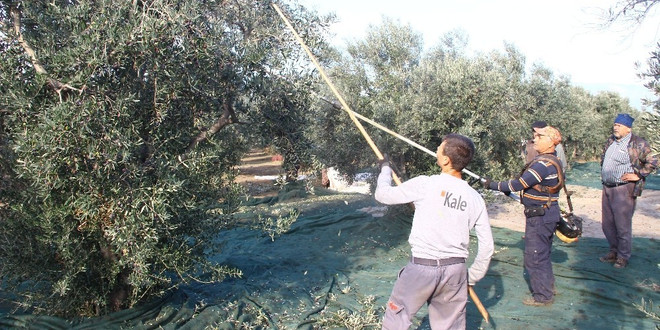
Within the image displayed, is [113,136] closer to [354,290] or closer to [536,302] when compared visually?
[354,290]

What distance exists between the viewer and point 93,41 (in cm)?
412

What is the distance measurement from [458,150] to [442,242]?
72 centimetres

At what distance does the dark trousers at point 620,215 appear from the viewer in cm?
703

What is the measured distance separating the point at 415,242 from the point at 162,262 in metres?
2.65

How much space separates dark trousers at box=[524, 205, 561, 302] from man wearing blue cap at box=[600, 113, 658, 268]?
1755 mm

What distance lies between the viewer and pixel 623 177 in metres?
7.00

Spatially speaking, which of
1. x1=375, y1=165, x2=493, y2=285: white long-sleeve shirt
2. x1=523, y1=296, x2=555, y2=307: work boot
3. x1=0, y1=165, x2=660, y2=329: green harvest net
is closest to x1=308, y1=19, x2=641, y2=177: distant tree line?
x1=0, y1=165, x2=660, y2=329: green harvest net

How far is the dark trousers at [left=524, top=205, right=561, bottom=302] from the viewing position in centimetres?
596

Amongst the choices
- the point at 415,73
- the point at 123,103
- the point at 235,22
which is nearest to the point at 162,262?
the point at 123,103

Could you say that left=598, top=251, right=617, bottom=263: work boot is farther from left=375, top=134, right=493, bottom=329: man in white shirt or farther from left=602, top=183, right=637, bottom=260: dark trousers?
left=375, top=134, right=493, bottom=329: man in white shirt

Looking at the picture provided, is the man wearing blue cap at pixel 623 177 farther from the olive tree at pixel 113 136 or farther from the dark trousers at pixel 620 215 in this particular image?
the olive tree at pixel 113 136

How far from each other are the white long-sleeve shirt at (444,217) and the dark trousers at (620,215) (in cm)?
428

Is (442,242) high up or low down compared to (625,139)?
down

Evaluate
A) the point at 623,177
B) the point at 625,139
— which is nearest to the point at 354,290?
the point at 623,177
